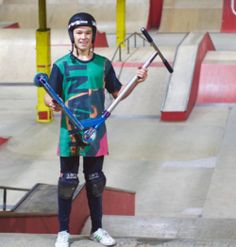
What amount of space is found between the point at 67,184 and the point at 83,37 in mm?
1083

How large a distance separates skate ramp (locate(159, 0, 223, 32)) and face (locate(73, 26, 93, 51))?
2506 cm

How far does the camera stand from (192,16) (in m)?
30.5

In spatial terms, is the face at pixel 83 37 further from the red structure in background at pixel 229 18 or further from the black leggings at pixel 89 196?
the red structure in background at pixel 229 18

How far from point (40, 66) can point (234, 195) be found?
708cm

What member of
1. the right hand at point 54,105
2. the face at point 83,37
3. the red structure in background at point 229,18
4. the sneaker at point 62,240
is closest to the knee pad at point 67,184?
the sneaker at point 62,240

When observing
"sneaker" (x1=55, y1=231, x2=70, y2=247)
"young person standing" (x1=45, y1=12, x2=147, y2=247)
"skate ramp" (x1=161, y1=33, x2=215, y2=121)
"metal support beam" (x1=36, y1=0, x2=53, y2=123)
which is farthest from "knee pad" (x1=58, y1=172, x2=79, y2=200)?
"skate ramp" (x1=161, y1=33, x2=215, y2=121)

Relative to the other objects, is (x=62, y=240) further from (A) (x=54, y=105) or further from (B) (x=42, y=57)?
(B) (x=42, y=57)

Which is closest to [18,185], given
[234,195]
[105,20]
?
[234,195]

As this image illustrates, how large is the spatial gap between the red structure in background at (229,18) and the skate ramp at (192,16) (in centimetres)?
19

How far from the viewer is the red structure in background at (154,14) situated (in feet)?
103

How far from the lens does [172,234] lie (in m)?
6.42

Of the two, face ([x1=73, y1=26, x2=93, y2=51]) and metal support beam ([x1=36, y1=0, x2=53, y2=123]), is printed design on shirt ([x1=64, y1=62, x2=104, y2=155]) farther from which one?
metal support beam ([x1=36, y1=0, x2=53, y2=123])

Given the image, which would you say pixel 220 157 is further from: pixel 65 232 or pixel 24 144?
pixel 65 232

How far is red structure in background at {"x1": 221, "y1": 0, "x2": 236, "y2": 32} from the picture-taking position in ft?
98.6
